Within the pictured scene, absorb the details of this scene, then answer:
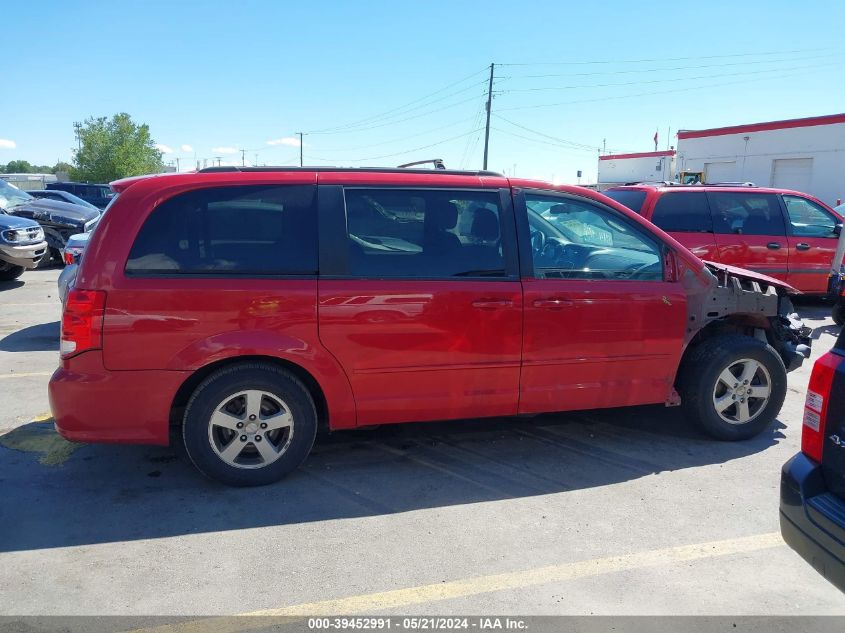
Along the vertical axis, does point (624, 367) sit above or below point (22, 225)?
below

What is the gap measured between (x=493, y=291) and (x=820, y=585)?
2239mm

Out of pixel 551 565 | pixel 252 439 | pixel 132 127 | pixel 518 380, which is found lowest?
pixel 551 565

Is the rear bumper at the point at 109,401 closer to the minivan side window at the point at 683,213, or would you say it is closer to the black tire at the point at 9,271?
the minivan side window at the point at 683,213

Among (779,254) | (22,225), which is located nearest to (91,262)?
(779,254)

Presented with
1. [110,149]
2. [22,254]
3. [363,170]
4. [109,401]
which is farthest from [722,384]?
[110,149]

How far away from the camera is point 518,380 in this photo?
427 cm

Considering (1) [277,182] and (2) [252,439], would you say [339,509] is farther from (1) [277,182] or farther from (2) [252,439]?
(1) [277,182]

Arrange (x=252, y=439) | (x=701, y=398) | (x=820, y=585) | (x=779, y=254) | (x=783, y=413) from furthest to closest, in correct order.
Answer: (x=779, y=254)
(x=783, y=413)
(x=701, y=398)
(x=252, y=439)
(x=820, y=585)

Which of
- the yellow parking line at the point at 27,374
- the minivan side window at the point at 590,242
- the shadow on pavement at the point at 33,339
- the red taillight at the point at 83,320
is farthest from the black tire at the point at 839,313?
the shadow on pavement at the point at 33,339

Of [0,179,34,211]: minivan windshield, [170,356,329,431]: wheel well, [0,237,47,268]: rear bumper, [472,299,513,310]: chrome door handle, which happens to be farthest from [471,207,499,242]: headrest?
[0,179,34,211]: minivan windshield

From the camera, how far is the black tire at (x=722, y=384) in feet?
15.3

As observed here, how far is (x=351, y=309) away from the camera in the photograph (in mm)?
3900

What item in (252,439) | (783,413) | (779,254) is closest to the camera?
(252,439)

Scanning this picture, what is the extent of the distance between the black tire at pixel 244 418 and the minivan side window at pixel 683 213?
20.8ft
